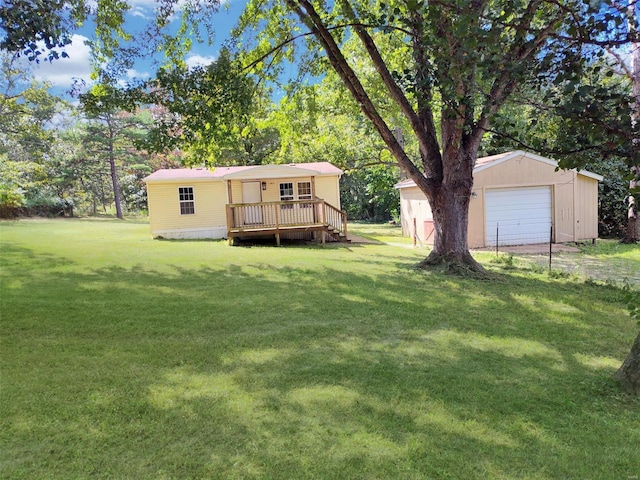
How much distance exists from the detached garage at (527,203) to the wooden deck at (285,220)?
145 inches

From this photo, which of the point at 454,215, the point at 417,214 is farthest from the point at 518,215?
the point at 454,215

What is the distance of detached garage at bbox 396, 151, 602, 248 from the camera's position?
1521cm

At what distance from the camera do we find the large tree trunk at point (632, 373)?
371 centimetres

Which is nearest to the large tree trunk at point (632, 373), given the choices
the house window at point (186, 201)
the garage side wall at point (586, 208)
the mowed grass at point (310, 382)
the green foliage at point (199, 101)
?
the mowed grass at point (310, 382)

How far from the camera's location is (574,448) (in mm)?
2875

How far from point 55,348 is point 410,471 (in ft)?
12.8

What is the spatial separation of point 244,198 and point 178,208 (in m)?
2.82

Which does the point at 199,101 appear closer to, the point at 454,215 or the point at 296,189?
the point at 454,215

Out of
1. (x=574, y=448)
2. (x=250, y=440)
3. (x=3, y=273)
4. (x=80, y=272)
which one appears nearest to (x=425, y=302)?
(x=574, y=448)

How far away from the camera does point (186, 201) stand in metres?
18.4

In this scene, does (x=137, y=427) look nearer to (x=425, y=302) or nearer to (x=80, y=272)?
(x=425, y=302)

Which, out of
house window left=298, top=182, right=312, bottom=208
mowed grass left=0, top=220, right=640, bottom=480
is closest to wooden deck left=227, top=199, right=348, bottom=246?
house window left=298, top=182, right=312, bottom=208

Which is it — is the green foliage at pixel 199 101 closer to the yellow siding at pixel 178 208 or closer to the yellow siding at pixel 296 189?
the yellow siding at pixel 296 189

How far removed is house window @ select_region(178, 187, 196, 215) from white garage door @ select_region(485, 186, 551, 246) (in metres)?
11.6
